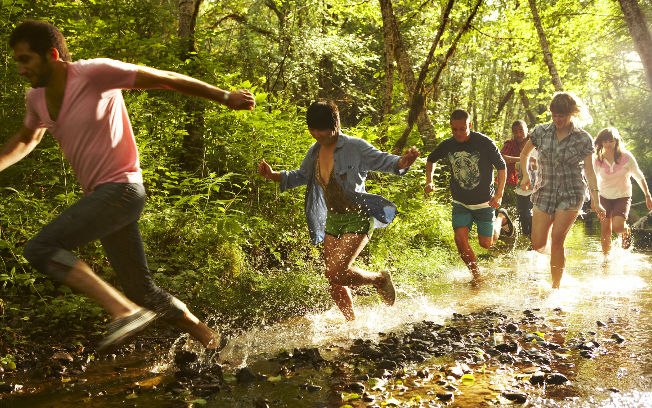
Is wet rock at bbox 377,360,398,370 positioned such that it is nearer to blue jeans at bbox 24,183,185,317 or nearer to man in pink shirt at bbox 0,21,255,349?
blue jeans at bbox 24,183,185,317

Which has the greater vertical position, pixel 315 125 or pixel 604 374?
pixel 315 125

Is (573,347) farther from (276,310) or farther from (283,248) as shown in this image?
(283,248)

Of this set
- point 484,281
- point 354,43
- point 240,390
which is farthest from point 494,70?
point 240,390

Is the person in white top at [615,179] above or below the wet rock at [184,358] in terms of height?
above

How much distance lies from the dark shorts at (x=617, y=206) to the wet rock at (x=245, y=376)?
32.0 feet

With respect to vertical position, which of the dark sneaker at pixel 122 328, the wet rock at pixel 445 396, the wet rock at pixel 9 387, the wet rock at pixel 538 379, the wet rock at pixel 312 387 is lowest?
the wet rock at pixel 9 387

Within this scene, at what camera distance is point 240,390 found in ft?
14.8

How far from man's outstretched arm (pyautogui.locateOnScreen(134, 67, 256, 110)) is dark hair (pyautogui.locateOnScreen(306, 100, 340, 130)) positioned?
5.48 feet

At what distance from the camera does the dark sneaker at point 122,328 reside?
12.7 ft

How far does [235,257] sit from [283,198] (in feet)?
7.19

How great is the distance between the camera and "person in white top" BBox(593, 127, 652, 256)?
1173cm

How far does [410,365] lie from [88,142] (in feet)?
10.0

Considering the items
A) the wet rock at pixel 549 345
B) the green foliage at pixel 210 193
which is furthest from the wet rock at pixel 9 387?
the wet rock at pixel 549 345

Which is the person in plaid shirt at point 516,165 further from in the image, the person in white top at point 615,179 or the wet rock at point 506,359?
the wet rock at point 506,359
